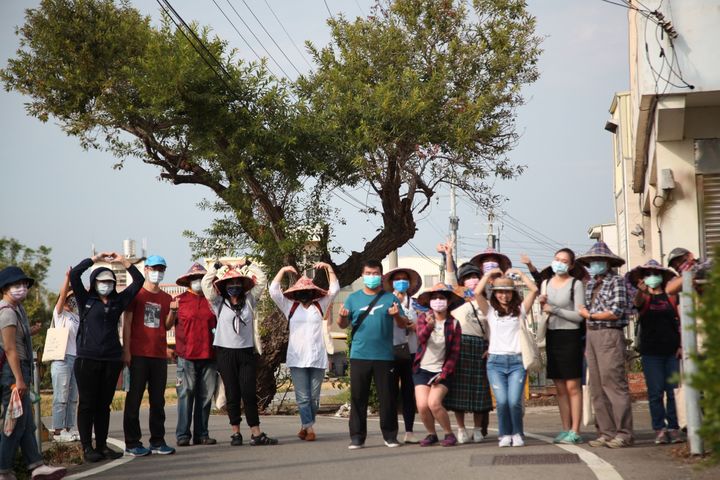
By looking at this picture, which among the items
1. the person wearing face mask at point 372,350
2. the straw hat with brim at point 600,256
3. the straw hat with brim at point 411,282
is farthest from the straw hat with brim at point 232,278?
the straw hat with brim at point 600,256

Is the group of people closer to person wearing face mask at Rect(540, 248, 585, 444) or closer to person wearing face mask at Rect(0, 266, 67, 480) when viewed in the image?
person wearing face mask at Rect(540, 248, 585, 444)

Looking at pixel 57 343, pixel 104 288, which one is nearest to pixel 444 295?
pixel 104 288

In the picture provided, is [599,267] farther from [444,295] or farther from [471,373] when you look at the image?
[471,373]

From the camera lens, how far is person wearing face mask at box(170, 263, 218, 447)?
41.2 ft

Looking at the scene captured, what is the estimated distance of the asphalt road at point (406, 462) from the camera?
29.0 feet

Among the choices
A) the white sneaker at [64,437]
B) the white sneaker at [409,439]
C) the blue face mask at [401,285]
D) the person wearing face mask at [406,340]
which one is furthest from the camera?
the white sneaker at [64,437]

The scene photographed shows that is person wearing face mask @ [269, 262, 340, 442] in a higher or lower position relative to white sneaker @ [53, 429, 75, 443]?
higher

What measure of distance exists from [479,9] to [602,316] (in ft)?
39.5

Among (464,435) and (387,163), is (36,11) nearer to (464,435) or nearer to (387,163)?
(387,163)

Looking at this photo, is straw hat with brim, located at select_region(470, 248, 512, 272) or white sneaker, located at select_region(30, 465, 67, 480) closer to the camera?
white sneaker, located at select_region(30, 465, 67, 480)

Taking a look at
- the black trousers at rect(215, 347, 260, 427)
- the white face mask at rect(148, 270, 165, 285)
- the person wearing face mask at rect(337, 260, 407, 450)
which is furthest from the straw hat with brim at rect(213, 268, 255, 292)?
the person wearing face mask at rect(337, 260, 407, 450)

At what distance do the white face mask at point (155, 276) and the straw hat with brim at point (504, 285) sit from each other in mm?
3480

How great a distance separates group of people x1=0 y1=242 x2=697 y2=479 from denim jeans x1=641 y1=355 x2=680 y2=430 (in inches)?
0.6

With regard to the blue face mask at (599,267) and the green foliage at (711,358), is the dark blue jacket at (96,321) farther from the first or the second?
the green foliage at (711,358)
